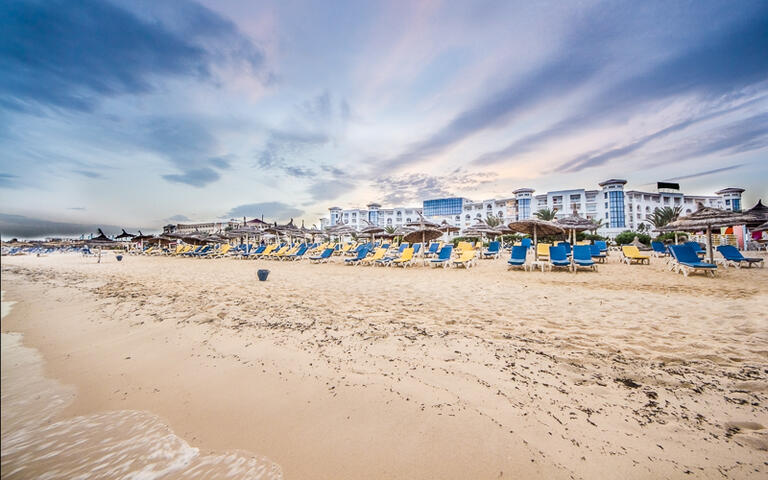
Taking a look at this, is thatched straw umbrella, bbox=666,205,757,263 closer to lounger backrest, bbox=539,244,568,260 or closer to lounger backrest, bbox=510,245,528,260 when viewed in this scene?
lounger backrest, bbox=539,244,568,260

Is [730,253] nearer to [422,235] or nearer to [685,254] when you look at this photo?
[685,254]

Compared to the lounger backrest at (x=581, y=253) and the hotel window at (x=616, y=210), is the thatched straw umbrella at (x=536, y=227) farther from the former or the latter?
the hotel window at (x=616, y=210)

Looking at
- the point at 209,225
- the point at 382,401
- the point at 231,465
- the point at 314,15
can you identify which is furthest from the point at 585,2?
the point at 209,225

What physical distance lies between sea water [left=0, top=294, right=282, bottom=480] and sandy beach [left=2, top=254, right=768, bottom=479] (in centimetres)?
5

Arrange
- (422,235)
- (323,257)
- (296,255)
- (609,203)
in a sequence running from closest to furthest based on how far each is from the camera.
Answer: (422,235) < (323,257) < (296,255) < (609,203)

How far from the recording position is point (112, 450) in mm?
1557

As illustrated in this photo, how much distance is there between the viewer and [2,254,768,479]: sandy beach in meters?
1.50

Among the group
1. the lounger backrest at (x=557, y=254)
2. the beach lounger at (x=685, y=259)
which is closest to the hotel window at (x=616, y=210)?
the beach lounger at (x=685, y=259)

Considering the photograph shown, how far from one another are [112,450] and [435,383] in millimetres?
2054

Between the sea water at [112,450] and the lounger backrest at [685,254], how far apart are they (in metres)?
12.1

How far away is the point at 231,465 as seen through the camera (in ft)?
A: 4.95

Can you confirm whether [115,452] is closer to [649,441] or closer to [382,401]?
[382,401]

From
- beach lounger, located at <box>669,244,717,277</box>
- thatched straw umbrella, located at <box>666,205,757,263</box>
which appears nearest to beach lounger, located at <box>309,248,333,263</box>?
beach lounger, located at <box>669,244,717,277</box>

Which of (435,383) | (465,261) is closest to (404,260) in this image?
(465,261)
